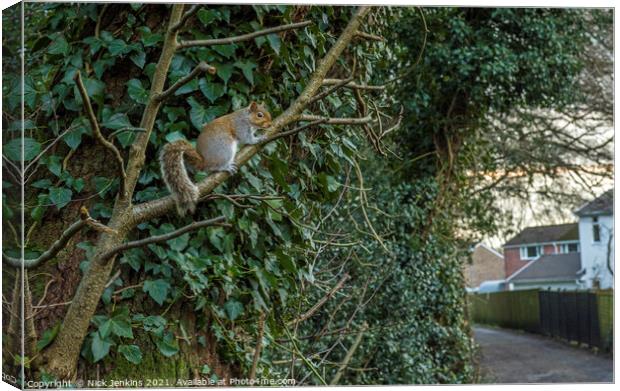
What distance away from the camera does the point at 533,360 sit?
521 cm

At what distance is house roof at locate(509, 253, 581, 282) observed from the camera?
475 cm

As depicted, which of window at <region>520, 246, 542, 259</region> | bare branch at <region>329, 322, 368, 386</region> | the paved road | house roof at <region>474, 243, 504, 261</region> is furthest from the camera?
house roof at <region>474, 243, 504, 261</region>

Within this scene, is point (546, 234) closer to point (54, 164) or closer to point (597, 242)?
point (597, 242)

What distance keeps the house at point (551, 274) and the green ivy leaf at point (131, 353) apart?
3.05 meters

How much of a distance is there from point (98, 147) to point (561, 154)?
5.38 m

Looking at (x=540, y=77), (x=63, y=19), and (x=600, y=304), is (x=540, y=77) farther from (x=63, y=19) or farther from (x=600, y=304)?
(x=63, y=19)

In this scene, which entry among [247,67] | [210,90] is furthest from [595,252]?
[210,90]

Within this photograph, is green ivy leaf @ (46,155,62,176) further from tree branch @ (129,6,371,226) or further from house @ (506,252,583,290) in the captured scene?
house @ (506,252,583,290)

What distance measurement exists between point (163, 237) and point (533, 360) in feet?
13.2

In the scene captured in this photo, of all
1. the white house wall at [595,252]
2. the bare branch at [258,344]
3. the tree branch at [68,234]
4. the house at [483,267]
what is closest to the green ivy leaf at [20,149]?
the tree branch at [68,234]

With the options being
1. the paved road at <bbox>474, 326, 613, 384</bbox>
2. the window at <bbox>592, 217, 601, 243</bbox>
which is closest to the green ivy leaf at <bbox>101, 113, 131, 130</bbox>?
the paved road at <bbox>474, 326, 613, 384</bbox>

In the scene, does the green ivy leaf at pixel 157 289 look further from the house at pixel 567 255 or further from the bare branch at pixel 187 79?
the house at pixel 567 255

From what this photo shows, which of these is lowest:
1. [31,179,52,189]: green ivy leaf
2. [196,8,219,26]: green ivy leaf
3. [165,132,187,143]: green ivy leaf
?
[31,179,52,189]: green ivy leaf

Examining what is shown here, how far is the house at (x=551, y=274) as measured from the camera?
475 cm
